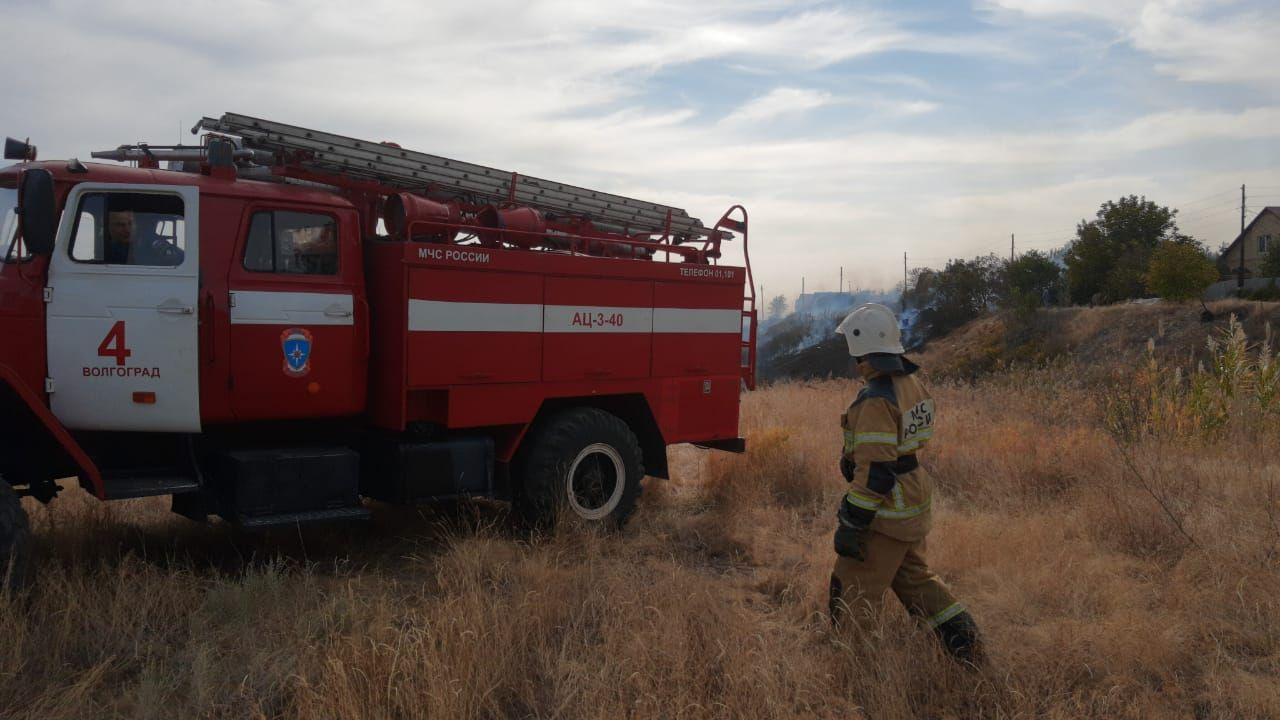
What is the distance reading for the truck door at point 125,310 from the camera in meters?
5.52

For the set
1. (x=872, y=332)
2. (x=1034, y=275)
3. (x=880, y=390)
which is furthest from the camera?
(x=1034, y=275)

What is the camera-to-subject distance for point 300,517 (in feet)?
19.9

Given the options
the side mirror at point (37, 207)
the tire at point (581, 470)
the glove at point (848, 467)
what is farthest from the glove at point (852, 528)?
the side mirror at point (37, 207)

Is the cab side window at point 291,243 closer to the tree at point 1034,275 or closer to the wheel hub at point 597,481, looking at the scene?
the wheel hub at point 597,481

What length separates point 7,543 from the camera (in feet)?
15.9

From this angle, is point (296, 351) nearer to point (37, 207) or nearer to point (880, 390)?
point (37, 207)

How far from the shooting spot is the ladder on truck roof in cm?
641

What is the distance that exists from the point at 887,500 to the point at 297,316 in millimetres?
4026

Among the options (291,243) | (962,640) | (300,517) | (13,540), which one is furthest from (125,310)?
(962,640)

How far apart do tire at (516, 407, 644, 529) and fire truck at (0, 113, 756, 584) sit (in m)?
0.02

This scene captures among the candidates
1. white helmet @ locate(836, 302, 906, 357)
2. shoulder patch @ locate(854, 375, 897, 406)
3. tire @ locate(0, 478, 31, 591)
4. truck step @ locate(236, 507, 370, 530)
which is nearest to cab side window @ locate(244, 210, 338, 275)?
truck step @ locate(236, 507, 370, 530)

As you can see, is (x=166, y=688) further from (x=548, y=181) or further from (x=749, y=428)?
(x=749, y=428)

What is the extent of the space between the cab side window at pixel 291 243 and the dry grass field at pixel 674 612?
6.40 feet

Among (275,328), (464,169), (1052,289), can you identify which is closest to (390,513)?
(275,328)
